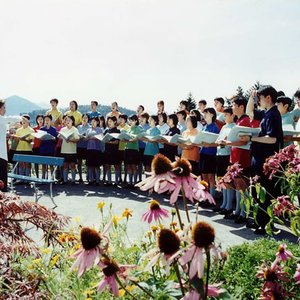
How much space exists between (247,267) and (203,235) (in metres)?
2.09

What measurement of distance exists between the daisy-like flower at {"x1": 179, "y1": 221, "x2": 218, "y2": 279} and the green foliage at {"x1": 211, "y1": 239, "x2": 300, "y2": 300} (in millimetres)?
1707

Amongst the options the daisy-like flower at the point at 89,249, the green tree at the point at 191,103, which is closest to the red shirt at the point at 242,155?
the daisy-like flower at the point at 89,249

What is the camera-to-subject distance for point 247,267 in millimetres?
3201

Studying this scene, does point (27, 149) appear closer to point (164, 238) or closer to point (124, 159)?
point (124, 159)

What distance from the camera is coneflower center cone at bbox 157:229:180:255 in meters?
1.33

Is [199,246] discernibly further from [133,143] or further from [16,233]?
[133,143]

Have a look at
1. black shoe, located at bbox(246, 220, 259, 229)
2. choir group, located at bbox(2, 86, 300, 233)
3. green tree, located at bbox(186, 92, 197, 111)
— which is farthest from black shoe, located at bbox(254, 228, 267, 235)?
green tree, located at bbox(186, 92, 197, 111)

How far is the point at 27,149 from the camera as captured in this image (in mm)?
12211

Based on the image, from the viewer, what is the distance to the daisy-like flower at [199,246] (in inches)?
49.2

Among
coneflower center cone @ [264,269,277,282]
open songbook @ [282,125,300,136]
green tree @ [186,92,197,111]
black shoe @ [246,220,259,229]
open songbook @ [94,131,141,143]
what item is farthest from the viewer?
green tree @ [186,92,197,111]

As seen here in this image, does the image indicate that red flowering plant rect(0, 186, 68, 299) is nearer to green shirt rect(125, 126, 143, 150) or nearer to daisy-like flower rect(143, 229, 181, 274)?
daisy-like flower rect(143, 229, 181, 274)

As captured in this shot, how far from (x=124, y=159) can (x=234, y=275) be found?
8018 millimetres

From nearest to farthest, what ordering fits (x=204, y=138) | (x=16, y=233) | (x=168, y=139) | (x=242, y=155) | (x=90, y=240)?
1. (x=90, y=240)
2. (x=16, y=233)
3. (x=242, y=155)
4. (x=204, y=138)
5. (x=168, y=139)

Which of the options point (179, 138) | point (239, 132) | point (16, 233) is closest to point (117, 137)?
point (179, 138)
